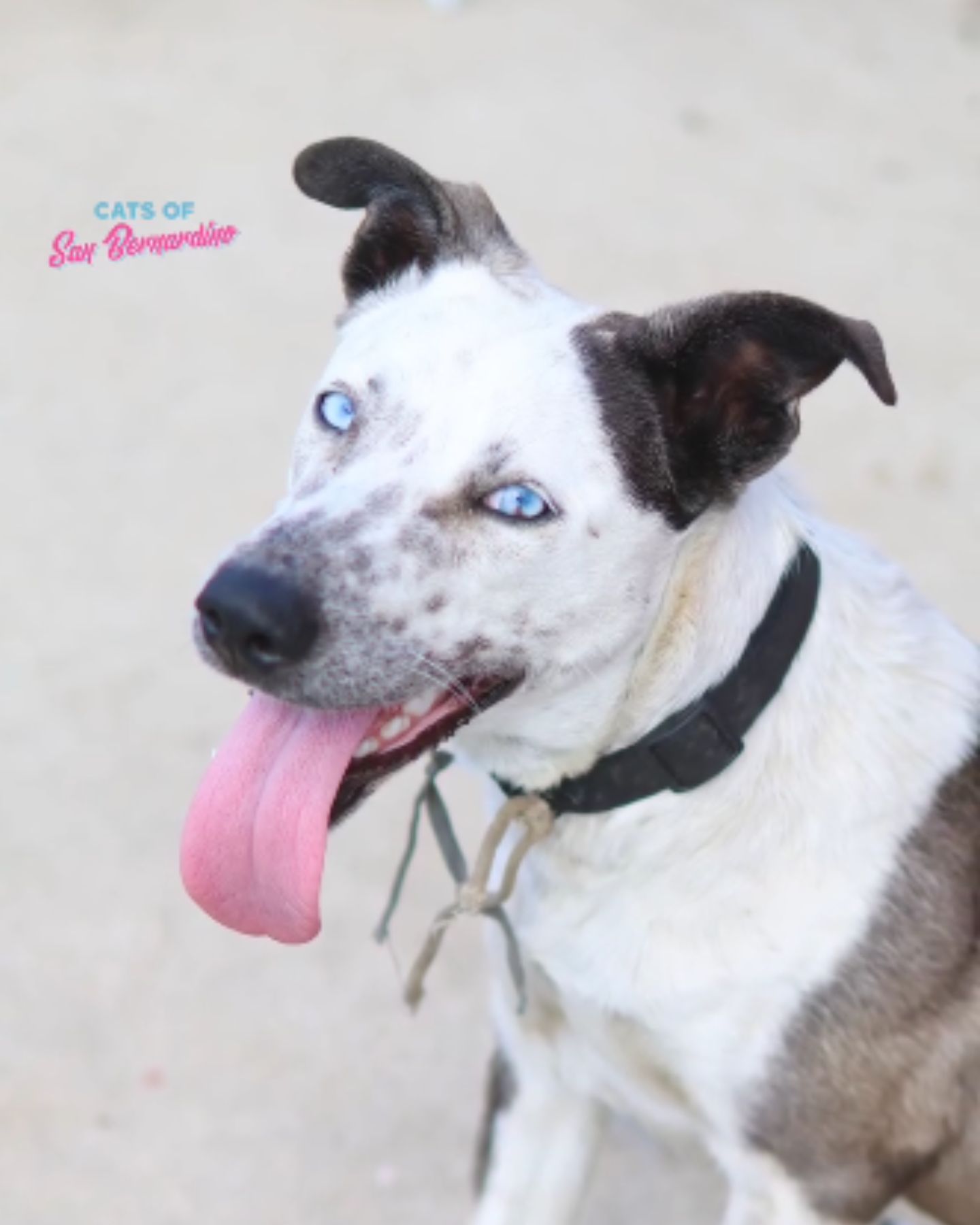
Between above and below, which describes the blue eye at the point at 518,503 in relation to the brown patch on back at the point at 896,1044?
above

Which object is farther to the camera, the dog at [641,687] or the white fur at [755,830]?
the white fur at [755,830]

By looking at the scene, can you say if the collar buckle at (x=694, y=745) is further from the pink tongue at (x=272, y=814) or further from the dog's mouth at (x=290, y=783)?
the pink tongue at (x=272, y=814)

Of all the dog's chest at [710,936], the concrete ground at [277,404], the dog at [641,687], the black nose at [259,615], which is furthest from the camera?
the concrete ground at [277,404]

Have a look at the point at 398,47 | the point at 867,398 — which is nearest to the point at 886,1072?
the point at 867,398

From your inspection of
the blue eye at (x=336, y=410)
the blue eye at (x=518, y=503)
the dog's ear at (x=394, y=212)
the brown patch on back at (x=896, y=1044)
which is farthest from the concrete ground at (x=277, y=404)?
the dog's ear at (x=394, y=212)

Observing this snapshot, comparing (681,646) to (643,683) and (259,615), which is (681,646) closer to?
(643,683)

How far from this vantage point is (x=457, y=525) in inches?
84.8

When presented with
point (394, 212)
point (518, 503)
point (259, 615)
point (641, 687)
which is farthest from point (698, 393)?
point (259, 615)

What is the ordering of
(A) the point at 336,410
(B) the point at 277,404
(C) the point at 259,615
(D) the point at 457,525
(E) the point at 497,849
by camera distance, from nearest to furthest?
(C) the point at 259,615
(D) the point at 457,525
(A) the point at 336,410
(E) the point at 497,849
(B) the point at 277,404

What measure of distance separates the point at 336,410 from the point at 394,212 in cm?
40

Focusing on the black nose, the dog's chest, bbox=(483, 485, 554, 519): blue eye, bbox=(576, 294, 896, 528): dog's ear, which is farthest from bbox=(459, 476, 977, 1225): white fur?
the black nose

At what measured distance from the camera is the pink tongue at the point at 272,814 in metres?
2.19

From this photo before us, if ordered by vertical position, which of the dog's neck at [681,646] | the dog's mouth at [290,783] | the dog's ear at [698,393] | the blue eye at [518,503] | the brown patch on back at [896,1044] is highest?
the dog's ear at [698,393]

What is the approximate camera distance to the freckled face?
2107 mm
